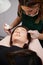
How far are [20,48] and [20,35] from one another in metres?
0.26

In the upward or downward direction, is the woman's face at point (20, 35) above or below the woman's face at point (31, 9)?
below

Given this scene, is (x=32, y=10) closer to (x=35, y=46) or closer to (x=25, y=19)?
(x=25, y=19)

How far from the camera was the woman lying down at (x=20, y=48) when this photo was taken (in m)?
1.26

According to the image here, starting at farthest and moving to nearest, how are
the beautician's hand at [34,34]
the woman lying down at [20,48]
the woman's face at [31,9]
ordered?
the woman's face at [31,9] → the beautician's hand at [34,34] → the woman lying down at [20,48]

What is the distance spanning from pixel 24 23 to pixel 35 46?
0.36 m

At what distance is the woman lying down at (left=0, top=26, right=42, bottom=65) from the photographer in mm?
1257

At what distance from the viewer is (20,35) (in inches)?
64.4

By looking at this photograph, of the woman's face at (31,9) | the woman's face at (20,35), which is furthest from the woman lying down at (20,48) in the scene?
the woman's face at (31,9)

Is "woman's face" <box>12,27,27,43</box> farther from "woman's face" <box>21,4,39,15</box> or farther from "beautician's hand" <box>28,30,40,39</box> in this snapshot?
"woman's face" <box>21,4,39,15</box>

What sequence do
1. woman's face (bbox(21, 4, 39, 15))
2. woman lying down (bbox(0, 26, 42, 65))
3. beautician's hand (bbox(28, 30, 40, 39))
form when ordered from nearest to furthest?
woman lying down (bbox(0, 26, 42, 65))
beautician's hand (bbox(28, 30, 40, 39))
woman's face (bbox(21, 4, 39, 15))

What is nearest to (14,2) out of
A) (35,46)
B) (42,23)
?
(42,23)

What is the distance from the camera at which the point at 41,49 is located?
154 cm

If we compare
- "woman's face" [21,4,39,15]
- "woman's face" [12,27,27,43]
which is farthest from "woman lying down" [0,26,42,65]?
"woman's face" [21,4,39,15]

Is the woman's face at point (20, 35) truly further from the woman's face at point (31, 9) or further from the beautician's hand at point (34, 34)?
the woman's face at point (31, 9)
